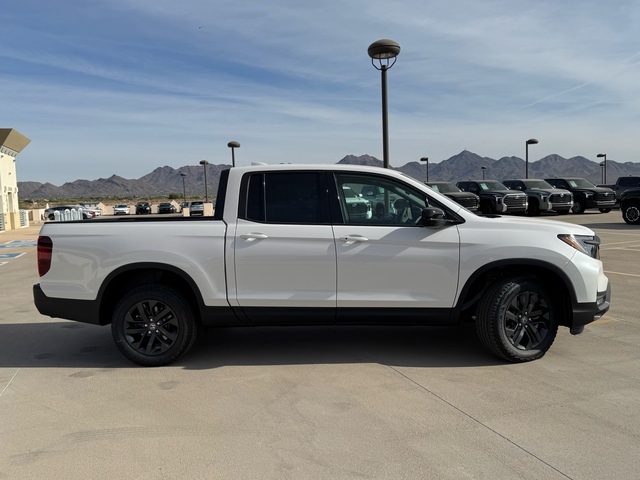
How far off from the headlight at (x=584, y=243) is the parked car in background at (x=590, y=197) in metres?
23.8

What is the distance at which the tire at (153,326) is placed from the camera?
5039mm

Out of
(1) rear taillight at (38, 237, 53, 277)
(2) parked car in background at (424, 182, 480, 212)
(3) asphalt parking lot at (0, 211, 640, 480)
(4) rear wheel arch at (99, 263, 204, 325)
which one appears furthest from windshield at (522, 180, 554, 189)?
(1) rear taillight at (38, 237, 53, 277)

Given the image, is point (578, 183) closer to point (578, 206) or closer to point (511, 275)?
point (578, 206)

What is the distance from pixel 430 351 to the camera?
5.46 m

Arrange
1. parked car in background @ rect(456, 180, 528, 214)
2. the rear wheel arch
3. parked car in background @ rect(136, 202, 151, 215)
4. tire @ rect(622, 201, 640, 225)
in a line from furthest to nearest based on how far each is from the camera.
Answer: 1. parked car in background @ rect(136, 202, 151, 215)
2. parked car in background @ rect(456, 180, 528, 214)
3. tire @ rect(622, 201, 640, 225)
4. the rear wheel arch

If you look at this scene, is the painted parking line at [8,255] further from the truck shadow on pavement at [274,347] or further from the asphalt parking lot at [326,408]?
the asphalt parking lot at [326,408]

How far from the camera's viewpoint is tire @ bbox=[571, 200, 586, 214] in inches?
1060

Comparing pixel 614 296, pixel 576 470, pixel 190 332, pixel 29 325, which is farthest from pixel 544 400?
pixel 29 325

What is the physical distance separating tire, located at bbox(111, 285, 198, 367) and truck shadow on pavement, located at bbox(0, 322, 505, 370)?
8.3 inches

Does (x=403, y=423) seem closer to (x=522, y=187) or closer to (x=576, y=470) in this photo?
(x=576, y=470)

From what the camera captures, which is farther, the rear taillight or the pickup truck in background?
the pickup truck in background

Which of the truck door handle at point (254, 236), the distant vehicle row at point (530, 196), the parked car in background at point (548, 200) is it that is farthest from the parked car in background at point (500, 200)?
the truck door handle at point (254, 236)

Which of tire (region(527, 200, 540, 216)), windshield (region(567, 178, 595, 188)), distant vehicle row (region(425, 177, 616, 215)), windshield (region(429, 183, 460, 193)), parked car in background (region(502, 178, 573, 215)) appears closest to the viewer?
distant vehicle row (region(425, 177, 616, 215))

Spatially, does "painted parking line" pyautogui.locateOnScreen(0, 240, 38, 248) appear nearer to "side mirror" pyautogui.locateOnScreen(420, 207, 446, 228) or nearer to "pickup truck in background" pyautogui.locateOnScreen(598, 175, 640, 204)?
"side mirror" pyautogui.locateOnScreen(420, 207, 446, 228)
